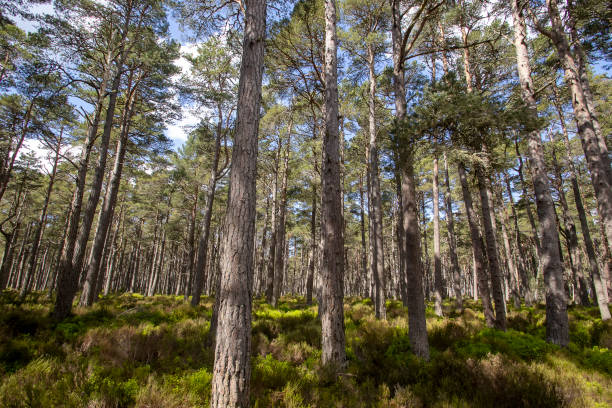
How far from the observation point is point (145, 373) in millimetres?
4238

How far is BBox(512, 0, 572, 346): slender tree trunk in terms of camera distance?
6.55 metres

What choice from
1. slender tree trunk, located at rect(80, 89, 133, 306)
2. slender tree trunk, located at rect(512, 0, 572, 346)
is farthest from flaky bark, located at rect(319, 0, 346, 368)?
slender tree trunk, located at rect(80, 89, 133, 306)

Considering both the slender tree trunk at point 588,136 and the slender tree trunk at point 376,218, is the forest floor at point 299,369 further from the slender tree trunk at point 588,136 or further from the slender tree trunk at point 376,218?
the slender tree trunk at point 588,136

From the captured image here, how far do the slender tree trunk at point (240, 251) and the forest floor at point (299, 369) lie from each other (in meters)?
0.76

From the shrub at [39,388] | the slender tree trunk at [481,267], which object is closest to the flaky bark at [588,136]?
the slender tree trunk at [481,267]

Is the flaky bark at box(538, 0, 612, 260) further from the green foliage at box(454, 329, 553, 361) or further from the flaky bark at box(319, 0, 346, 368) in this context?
the flaky bark at box(319, 0, 346, 368)

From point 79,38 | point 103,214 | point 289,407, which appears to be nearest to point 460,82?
point 289,407

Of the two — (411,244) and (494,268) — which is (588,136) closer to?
(494,268)

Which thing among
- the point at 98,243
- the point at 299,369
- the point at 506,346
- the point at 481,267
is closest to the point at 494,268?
the point at 481,267

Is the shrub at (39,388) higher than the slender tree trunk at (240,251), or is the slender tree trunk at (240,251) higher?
the slender tree trunk at (240,251)

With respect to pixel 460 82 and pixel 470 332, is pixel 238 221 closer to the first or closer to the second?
pixel 460 82

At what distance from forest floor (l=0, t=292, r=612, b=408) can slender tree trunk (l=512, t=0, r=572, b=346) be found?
0.58m

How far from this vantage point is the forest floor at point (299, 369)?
361cm

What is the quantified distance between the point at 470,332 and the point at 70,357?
9.51 meters
